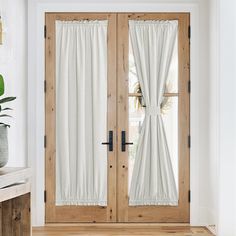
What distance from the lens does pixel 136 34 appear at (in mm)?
6098

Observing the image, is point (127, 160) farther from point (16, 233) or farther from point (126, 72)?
point (16, 233)

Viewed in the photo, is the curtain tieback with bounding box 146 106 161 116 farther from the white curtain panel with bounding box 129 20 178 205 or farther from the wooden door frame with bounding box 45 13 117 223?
the wooden door frame with bounding box 45 13 117 223

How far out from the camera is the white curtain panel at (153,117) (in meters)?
6.06

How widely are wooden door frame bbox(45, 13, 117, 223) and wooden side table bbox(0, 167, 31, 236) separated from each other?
68.1 inches

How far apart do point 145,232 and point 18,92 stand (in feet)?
6.39

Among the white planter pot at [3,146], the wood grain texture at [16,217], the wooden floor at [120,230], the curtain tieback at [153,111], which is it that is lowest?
the wooden floor at [120,230]

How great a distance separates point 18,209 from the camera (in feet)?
14.0

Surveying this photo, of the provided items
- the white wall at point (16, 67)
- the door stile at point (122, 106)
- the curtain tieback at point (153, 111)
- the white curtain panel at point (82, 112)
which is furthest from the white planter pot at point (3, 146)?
the curtain tieback at point (153, 111)

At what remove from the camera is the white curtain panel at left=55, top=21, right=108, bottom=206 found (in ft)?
19.9

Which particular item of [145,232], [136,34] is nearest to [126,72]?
[136,34]

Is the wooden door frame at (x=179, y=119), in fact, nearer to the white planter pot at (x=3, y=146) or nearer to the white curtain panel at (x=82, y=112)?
the white curtain panel at (x=82, y=112)

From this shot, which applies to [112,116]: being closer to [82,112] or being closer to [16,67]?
[82,112]

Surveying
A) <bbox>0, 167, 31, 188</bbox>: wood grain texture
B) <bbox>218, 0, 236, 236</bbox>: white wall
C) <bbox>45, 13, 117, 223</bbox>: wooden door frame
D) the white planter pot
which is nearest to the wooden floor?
<bbox>45, 13, 117, 223</bbox>: wooden door frame

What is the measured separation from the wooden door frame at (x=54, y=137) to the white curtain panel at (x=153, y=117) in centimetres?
24
